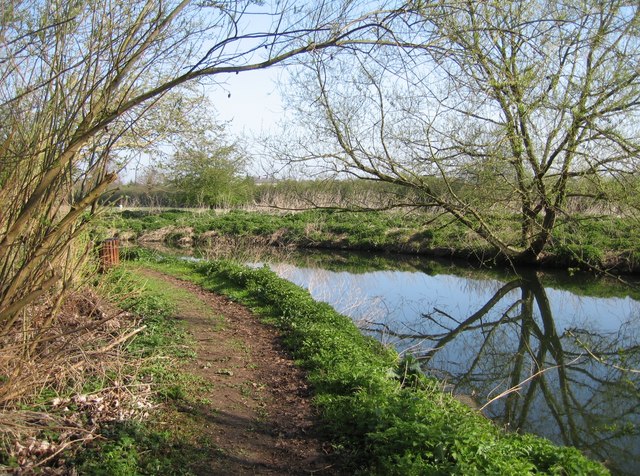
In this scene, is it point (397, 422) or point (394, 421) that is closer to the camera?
point (397, 422)

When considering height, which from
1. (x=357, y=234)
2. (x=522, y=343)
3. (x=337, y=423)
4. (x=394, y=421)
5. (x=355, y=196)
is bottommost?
(x=522, y=343)

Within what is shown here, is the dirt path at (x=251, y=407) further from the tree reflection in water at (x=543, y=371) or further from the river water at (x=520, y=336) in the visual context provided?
the river water at (x=520, y=336)

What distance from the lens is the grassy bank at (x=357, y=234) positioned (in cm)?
1745

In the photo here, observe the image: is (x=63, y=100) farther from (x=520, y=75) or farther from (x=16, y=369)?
(x=520, y=75)

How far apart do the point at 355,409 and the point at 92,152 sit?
3331mm

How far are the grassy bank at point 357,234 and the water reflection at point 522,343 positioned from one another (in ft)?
6.47

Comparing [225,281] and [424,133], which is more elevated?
[424,133]

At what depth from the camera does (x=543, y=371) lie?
7543mm

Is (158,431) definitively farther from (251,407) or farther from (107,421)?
(251,407)

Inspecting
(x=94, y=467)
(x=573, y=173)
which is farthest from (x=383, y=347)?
(x=573, y=173)

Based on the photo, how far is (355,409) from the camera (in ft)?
17.1

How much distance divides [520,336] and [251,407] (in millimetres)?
7403

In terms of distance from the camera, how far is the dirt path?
4574 millimetres

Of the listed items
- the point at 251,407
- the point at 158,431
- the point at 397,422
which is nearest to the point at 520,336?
the point at 251,407
